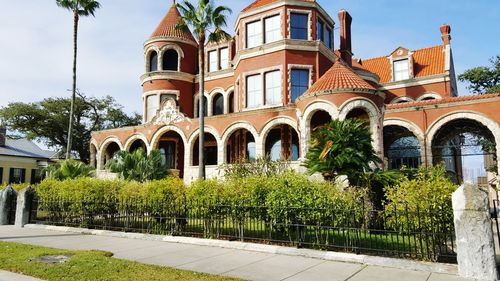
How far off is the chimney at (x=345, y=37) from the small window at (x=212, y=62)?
1022 centimetres

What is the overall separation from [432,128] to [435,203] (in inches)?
550

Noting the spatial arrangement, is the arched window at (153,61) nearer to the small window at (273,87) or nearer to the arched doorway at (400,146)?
the small window at (273,87)

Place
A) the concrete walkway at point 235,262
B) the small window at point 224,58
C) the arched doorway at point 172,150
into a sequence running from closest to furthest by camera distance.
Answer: the concrete walkway at point 235,262, the arched doorway at point 172,150, the small window at point 224,58

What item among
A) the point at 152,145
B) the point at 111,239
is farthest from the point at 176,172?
the point at 111,239

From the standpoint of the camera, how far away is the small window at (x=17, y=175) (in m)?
38.2

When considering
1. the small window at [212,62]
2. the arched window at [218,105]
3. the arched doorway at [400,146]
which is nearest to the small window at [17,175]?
the arched window at [218,105]

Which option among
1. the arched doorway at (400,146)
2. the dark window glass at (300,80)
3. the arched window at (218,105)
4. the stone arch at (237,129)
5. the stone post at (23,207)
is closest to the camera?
the stone post at (23,207)

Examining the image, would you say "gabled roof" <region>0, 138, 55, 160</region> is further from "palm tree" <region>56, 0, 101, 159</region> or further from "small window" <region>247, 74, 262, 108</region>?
"small window" <region>247, 74, 262, 108</region>

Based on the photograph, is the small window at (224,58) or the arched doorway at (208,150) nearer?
the arched doorway at (208,150)

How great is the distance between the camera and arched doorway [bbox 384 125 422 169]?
76.2 ft

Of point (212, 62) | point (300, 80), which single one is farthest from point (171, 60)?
point (300, 80)

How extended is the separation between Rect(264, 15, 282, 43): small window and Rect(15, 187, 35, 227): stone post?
16094 millimetres

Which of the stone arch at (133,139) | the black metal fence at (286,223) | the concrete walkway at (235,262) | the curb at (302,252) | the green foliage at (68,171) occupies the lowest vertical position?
the concrete walkway at (235,262)

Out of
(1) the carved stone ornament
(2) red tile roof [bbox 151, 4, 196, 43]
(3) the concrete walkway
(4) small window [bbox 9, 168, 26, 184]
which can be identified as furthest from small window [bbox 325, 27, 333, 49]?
(4) small window [bbox 9, 168, 26, 184]
